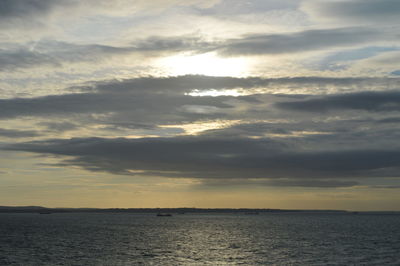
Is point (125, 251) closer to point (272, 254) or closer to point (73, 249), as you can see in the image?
point (73, 249)

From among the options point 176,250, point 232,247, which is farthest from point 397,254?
point 176,250

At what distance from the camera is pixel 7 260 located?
83812 mm

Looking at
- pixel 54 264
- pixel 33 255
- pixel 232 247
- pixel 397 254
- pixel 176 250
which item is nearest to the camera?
pixel 54 264

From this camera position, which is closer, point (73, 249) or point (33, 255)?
point (33, 255)

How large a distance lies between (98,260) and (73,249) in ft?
67.5

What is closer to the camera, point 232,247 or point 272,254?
point 272,254

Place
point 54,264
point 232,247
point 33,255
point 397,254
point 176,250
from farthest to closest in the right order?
point 232,247
point 176,250
point 397,254
point 33,255
point 54,264

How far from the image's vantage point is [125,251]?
102m

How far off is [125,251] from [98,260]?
16.5 meters

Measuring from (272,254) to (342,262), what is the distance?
59.4ft

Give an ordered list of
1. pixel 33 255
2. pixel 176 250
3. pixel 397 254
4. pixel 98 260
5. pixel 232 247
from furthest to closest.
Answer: pixel 232 247 → pixel 176 250 → pixel 397 254 → pixel 33 255 → pixel 98 260

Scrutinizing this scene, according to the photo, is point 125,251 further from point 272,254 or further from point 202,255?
point 272,254

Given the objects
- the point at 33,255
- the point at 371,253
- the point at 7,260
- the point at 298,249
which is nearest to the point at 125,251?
the point at 33,255

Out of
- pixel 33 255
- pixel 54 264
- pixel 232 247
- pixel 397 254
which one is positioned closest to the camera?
pixel 54 264
